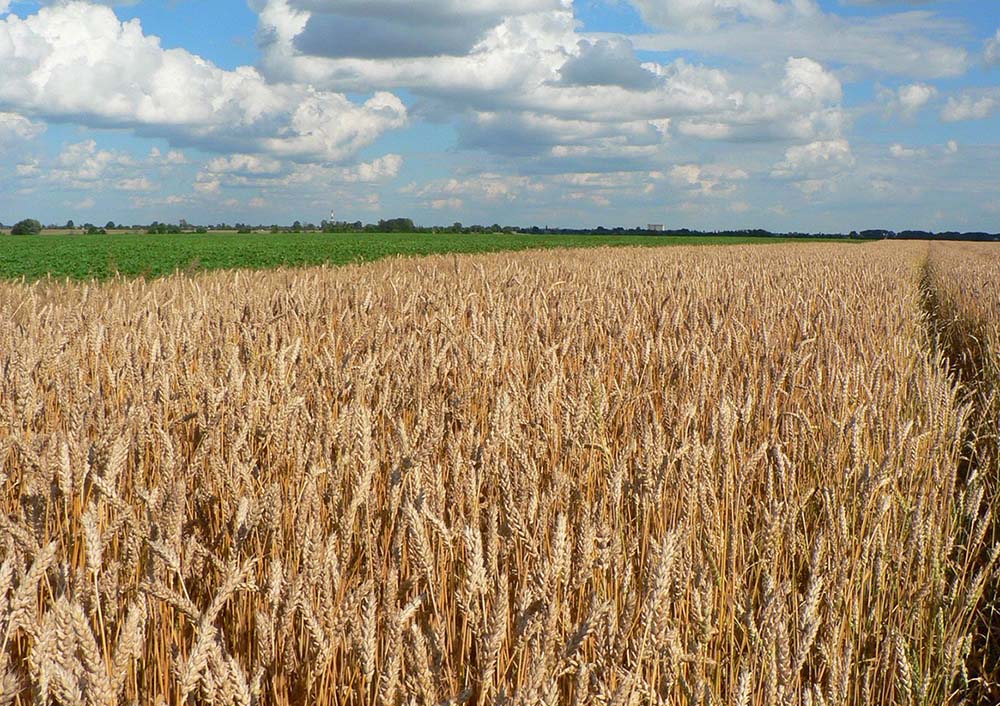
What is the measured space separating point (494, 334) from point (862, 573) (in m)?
1.87

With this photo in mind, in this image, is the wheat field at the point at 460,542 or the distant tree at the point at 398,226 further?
the distant tree at the point at 398,226

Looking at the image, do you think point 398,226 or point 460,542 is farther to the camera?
point 398,226

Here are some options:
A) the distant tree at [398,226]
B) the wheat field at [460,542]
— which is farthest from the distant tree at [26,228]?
the wheat field at [460,542]

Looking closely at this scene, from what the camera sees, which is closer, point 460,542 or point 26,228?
point 460,542

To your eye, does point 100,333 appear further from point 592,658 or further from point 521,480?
point 592,658

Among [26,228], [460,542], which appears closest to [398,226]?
[26,228]

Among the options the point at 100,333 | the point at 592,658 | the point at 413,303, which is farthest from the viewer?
the point at 413,303

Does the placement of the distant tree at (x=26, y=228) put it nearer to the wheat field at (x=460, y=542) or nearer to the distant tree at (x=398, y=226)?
the distant tree at (x=398, y=226)

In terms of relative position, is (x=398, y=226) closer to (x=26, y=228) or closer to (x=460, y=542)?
(x=26, y=228)

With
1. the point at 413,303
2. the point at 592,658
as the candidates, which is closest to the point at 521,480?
the point at 592,658

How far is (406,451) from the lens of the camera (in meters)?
1.59

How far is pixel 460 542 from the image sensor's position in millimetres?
1766

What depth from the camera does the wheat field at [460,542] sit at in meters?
Result: 1.15

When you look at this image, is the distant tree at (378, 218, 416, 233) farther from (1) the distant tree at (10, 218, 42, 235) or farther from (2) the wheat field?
(2) the wheat field
